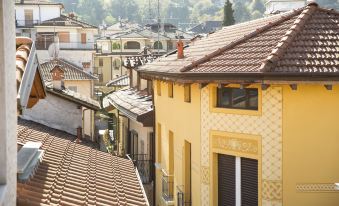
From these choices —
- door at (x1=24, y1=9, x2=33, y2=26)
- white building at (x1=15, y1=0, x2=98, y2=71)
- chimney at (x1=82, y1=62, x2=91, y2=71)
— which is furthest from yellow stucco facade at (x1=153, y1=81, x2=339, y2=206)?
door at (x1=24, y1=9, x2=33, y2=26)

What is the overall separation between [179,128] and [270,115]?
4403mm

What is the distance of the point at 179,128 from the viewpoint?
15250 millimetres

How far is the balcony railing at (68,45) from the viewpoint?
→ 52.7m

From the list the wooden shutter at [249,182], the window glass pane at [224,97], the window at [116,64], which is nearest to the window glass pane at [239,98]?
the window glass pane at [224,97]

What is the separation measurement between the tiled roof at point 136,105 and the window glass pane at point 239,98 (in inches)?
301

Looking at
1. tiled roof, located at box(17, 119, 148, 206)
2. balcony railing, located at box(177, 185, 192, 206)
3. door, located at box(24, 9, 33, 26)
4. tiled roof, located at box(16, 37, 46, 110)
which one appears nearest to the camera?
tiled roof, located at box(16, 37, 46, 110)

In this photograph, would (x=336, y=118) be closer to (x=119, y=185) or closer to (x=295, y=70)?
(x=295, y=70)

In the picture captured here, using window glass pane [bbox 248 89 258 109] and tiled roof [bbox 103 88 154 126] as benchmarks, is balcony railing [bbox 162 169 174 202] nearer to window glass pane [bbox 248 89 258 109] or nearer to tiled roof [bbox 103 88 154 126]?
tiled roof [bbox 103 88 154 126]

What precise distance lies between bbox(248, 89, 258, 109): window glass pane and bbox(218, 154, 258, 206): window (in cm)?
120

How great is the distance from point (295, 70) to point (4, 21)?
7075 millimetres

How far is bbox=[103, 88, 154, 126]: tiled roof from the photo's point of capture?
19.4 metres

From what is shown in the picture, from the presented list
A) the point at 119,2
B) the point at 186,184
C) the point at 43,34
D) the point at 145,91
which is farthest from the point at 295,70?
the point at 119,2

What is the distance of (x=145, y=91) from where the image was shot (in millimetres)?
24688

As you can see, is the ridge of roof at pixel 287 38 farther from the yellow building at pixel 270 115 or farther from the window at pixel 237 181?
the window at pixel 237 181
